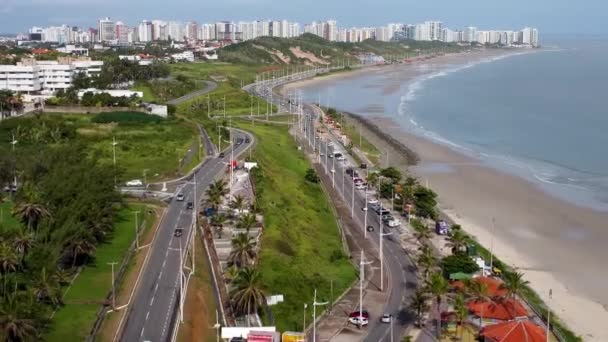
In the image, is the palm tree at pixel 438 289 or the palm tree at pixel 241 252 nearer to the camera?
the palm tree at pixel 438 289

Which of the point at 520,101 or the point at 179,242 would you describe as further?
the point at 520,101

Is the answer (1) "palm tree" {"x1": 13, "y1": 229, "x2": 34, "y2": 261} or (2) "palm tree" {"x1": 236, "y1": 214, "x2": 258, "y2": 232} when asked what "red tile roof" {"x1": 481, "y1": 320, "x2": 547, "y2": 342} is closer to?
(2) "palm tree" {"x1": 236, "y1": 214, "x2": 258, "y2": 232}

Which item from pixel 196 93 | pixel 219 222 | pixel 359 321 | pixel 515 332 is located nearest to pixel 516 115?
pixel 196 93

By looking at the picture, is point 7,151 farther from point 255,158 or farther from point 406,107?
point 406,107

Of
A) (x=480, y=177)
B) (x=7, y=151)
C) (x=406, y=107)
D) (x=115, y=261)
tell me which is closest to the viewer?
(x=115, y=261)

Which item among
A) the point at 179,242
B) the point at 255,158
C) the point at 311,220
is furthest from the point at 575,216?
the point at 179,242

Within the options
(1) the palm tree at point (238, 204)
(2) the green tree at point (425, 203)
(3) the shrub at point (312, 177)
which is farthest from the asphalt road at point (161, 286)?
(2) the green tree at point (425, 203)

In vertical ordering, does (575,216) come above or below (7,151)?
below

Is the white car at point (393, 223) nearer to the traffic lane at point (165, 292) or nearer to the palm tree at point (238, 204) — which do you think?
the palm tree at point (238, 204)
